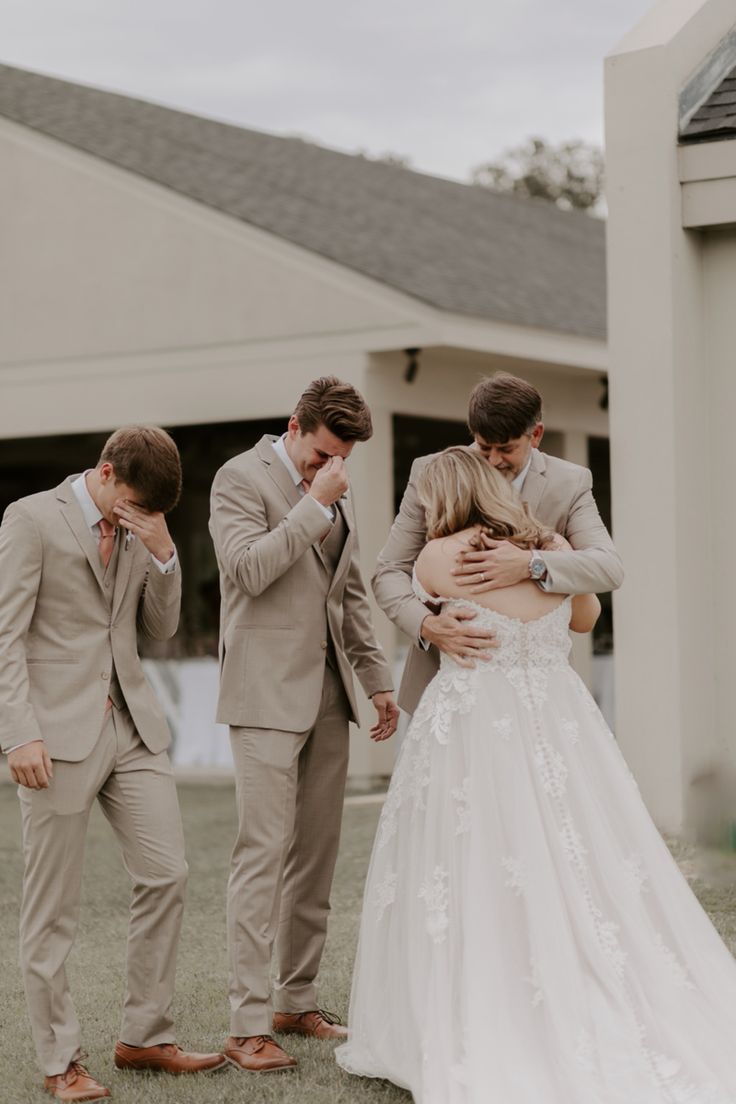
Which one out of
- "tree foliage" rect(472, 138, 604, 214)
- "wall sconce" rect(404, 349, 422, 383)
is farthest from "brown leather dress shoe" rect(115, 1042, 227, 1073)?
"tree foliage" rect(472, 138, 604, 214)

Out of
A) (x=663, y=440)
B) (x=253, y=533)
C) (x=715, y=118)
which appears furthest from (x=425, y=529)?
(x=715, y=118)

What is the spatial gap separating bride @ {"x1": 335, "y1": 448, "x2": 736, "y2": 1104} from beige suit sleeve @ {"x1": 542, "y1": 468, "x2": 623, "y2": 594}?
93mm

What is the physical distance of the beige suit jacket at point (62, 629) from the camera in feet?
16.3

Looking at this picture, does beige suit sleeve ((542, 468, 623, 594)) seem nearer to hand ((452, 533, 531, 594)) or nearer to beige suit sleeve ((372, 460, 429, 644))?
hand ((452, 533, 531, 594))

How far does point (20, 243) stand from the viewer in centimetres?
1502

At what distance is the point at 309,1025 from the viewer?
5742 mm

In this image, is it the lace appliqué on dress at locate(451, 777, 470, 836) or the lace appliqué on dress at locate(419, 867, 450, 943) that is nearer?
the lace appliqué on dress at locate(419, 867, 450, 943)

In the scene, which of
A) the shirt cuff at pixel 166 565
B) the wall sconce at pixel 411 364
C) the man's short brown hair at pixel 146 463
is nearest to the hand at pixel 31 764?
the shirt cuff at pixel 166 565

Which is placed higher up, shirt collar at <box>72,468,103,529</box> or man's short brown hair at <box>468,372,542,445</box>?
man's short brown hair at <box>468,372,542,445</box>

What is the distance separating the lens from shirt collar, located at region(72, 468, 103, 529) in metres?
5.17

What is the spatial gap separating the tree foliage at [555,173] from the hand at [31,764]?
46.3m

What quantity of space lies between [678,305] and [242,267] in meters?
5.52

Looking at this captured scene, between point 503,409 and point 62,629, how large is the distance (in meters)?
1.52

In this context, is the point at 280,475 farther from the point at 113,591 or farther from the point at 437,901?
the point at 437,901
